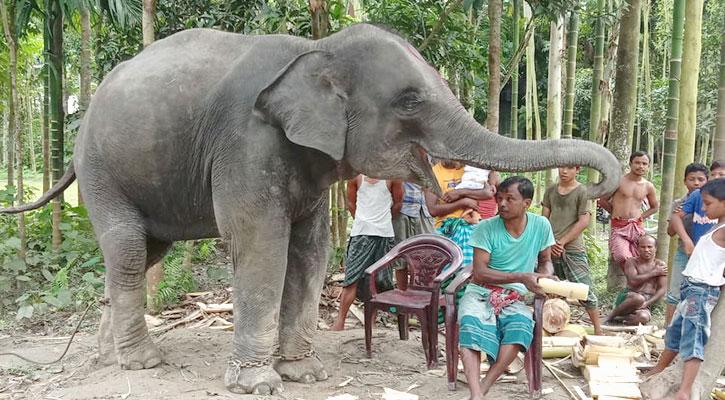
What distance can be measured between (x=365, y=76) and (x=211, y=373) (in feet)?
7.45

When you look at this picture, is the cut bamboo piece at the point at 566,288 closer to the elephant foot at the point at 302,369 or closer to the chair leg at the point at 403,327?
the elephant foot at the point at 302,369

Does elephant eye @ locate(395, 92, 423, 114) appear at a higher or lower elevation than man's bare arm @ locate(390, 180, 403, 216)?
higher

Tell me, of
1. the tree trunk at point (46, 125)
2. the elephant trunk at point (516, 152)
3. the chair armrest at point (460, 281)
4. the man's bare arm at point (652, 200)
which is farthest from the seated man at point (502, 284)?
the tree trunk at point (46, 125)

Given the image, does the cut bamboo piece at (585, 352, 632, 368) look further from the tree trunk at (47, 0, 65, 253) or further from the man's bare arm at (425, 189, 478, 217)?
the tree trunk at (47, 0, 65, 253)

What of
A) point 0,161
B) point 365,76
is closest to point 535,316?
point 365,76

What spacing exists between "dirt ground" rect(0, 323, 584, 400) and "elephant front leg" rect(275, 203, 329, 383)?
141 mm

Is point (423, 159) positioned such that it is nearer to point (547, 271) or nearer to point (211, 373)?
point (547, 271)

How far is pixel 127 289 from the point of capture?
467 centimetres

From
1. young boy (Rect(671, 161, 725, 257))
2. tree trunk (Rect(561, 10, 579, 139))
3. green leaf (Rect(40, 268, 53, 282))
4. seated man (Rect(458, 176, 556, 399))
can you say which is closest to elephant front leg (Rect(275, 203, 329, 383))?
seated man (Rect(458, 176, 556, 399))

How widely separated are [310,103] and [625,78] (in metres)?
5.22

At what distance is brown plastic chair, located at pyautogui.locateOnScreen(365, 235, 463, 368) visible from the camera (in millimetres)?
4934

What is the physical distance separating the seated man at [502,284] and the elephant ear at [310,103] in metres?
1.13

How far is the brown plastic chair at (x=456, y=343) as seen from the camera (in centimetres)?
426

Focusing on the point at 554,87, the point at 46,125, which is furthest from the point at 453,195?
the point at 554,87
